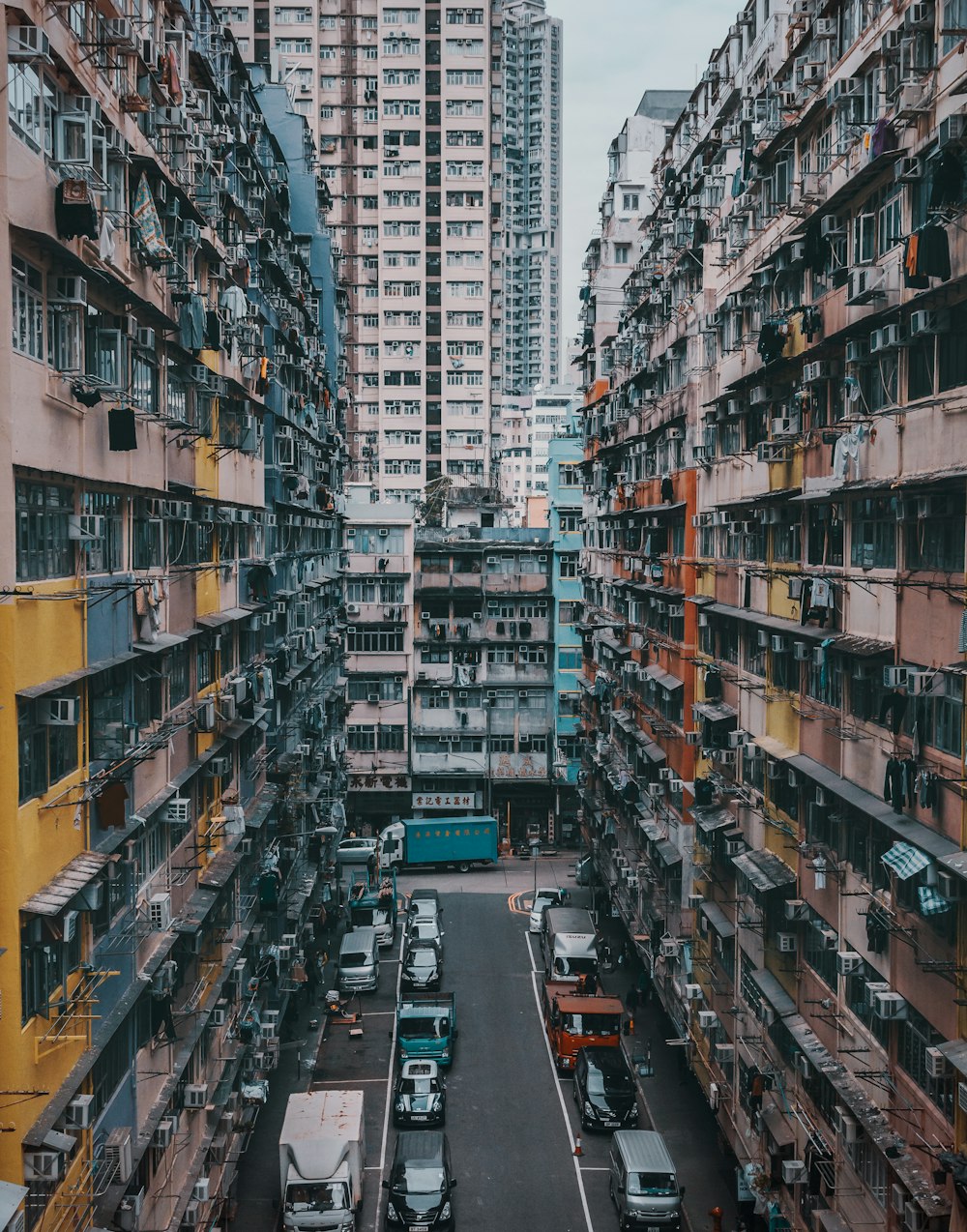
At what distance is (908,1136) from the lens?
15.5 meters

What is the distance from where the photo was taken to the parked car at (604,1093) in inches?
1123

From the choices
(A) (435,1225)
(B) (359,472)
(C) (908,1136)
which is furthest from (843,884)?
(B) (359,472)

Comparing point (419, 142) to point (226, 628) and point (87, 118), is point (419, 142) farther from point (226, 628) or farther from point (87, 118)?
point (87, 118)

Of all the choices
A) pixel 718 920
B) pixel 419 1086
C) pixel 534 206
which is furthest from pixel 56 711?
pixel 534 206

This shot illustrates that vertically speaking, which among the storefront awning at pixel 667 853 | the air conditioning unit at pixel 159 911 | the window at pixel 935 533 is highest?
the window at pixel 935 533

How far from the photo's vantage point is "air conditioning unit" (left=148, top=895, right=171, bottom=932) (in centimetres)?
1898

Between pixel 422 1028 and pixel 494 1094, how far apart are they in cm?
258

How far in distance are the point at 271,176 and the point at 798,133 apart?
16344mm

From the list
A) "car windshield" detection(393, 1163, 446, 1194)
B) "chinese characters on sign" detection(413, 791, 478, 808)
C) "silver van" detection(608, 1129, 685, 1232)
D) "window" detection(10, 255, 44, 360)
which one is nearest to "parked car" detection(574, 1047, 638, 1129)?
"silver van" detection(608, 1129, 685, 1232)

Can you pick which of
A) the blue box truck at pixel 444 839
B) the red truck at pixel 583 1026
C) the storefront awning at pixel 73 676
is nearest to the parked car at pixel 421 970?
the red truck at pixel 583 1026

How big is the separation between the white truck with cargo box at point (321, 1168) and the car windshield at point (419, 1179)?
847mm

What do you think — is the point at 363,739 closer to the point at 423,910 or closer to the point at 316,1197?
the point at 423,910

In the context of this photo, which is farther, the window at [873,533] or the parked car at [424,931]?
the parked car at [424,931]

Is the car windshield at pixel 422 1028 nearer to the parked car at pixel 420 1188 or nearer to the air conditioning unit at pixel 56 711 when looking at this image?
the parked car at pixel 420 1188
